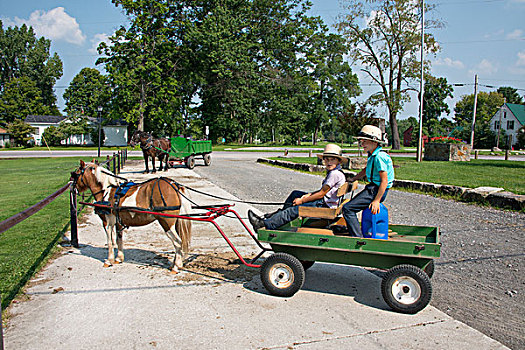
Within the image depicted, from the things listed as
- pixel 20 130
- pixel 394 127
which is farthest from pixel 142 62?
pixel 394 127

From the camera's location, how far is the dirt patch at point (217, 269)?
5588 millimetres

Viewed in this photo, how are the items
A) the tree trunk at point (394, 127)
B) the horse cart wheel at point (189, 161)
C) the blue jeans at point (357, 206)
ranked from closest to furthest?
the blue jeans at point (357, 206), the horse cart wheel at point (189, 161), the tree trunk at point (394, 127)

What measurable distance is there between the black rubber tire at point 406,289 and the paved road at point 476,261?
424 mm

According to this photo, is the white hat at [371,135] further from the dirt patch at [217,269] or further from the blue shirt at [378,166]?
the dirt patch at [217,269]

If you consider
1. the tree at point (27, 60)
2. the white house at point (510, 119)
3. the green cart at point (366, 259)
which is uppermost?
the tree at point (27, 60)

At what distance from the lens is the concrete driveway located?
12.5 ft

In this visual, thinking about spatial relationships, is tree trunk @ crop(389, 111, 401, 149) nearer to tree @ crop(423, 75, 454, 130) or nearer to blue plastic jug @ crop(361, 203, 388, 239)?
blue plastic jug @ crop(361, 203, 388, 239)

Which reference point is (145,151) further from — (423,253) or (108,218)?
(423,253)

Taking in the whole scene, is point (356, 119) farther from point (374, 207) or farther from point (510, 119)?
point (510, 119)

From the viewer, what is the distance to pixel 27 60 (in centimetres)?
8500

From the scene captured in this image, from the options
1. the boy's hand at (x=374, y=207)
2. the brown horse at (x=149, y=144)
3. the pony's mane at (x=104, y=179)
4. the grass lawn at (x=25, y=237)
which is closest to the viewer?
the boy's hand at (x=374, y=207)

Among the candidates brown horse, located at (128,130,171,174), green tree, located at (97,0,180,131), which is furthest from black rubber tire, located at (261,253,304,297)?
green tree, located at (97,0,180,131)

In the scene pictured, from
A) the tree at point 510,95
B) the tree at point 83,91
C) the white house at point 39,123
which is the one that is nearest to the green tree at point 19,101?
the white house at point 39,123

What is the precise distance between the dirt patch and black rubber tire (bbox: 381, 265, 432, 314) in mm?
1939
